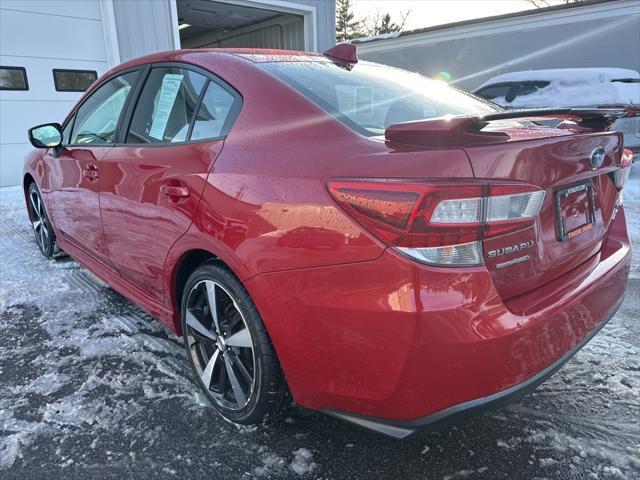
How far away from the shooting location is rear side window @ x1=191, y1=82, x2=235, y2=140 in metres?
2.04

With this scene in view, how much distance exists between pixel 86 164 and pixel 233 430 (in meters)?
1.87

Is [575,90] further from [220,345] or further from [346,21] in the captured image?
[346,21]

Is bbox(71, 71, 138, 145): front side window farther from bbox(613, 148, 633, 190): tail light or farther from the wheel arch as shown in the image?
bbox(613, 148, 633, 190): tail light

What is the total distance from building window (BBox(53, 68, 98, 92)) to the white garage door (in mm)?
16

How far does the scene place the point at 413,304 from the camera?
1370 millimetres

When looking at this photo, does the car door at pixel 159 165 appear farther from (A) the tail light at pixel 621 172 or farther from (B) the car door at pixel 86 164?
(A) the tail light at pixel 621 172

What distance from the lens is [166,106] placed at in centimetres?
245

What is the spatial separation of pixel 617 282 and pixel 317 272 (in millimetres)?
1289

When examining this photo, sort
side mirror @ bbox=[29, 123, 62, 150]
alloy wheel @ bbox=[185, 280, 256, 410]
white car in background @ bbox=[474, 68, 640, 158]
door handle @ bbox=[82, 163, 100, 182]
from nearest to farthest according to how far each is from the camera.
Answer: alloy wheel @ bbox=[185, 280, 256, 410], door handle @ bbox=[82, 163, 100, 182], side mirror @ bbox=[29, 123, 62, 150], white car in background @ bbox=[474, 68, 640, 158]

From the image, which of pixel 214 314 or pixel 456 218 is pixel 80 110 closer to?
pixel 214 314

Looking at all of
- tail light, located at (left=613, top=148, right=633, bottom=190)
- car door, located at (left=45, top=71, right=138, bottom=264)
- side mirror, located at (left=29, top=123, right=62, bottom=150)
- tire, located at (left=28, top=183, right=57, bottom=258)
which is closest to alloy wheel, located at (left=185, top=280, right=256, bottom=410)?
car door, located at (left=45, top=71, right=138, bottom=264)

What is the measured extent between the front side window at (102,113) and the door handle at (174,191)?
2.73 feet

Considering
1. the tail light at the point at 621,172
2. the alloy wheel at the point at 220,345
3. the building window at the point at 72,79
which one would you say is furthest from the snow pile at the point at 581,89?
the building window at the point at 72,79

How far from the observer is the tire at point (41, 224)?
4.18 metres
